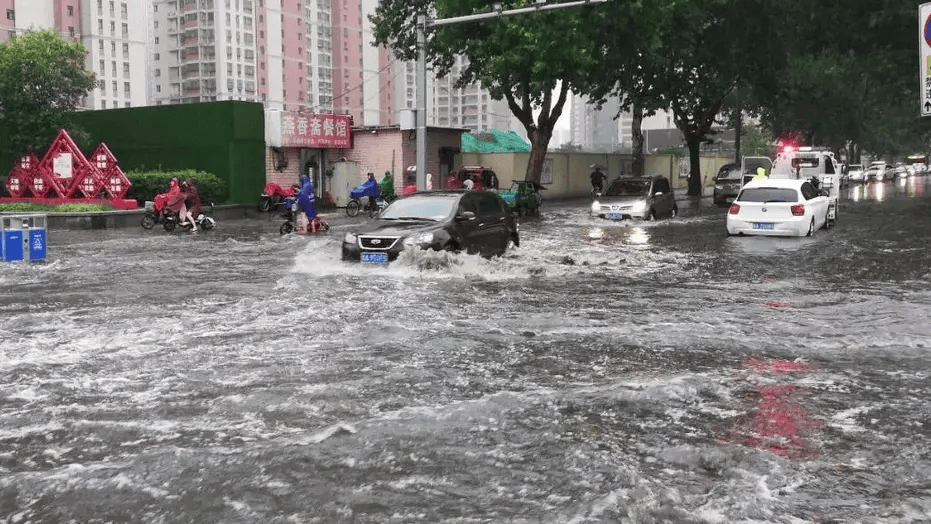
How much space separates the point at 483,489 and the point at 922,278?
11556mm

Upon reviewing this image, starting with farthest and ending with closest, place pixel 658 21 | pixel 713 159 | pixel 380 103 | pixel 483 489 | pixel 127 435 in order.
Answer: pixel 380 103 < pixel 713 159 < pixel 658 21 < pixel 127 435 < pixel 483 489

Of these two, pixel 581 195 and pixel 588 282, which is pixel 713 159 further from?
pixel 588 282

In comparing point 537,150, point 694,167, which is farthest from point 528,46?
point 694,167

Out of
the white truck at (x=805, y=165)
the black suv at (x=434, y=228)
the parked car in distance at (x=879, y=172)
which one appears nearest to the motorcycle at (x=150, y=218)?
the black suv at (x=434, y=228)

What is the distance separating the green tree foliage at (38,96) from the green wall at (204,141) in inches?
95.9

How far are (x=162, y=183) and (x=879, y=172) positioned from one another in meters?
69.3

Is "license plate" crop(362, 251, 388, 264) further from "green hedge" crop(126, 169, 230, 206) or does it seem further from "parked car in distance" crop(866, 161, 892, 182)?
"parked car in distance" crop(866, 161, 892, 182)

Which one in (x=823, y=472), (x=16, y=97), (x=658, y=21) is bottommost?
(x=823, y=472)

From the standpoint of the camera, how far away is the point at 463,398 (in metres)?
6.76

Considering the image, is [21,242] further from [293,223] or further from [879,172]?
[879,172]

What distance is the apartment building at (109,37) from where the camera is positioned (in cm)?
11706

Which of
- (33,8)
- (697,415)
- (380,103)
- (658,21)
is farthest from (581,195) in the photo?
(380,103)

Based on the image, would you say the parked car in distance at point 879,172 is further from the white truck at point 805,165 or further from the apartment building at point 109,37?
the apartment building at point 109,37

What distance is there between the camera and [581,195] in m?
51.8
